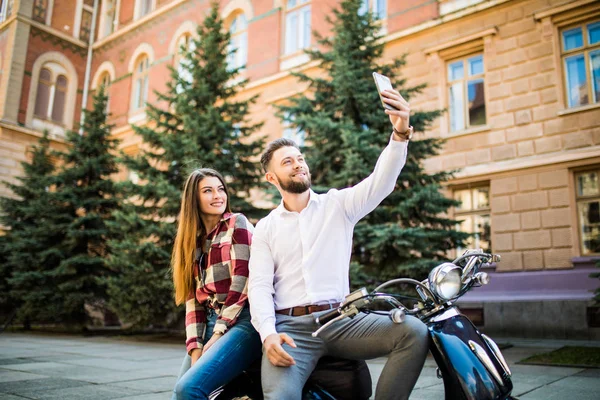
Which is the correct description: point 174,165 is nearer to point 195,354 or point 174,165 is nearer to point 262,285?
point 195,354

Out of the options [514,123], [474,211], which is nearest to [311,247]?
[474,211]

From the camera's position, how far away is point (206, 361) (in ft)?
7.34

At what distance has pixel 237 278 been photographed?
2.67 meters

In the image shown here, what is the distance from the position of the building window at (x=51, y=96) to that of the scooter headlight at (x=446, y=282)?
938 inches

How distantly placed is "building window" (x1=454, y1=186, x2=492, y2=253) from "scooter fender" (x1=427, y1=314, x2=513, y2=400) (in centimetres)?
961

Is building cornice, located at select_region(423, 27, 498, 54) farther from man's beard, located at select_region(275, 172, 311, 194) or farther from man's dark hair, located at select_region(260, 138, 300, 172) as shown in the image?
man's beard, located at select_region(275, 172, 311, 194)

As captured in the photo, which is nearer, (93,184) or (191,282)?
(191,282)

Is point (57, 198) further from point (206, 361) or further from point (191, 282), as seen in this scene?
point (206, 361)

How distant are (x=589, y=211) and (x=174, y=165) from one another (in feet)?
29.9

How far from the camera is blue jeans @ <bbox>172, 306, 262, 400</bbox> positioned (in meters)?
2.15

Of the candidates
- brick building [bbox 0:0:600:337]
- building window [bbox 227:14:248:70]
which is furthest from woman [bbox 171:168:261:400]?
building window [bbox 227:14:248:70]

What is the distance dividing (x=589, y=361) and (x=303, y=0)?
45.9ft

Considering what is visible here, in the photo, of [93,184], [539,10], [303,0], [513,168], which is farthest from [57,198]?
[539,10]

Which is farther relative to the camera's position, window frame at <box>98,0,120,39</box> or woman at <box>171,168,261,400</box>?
window frame at <box>98,0,120,39</box>
